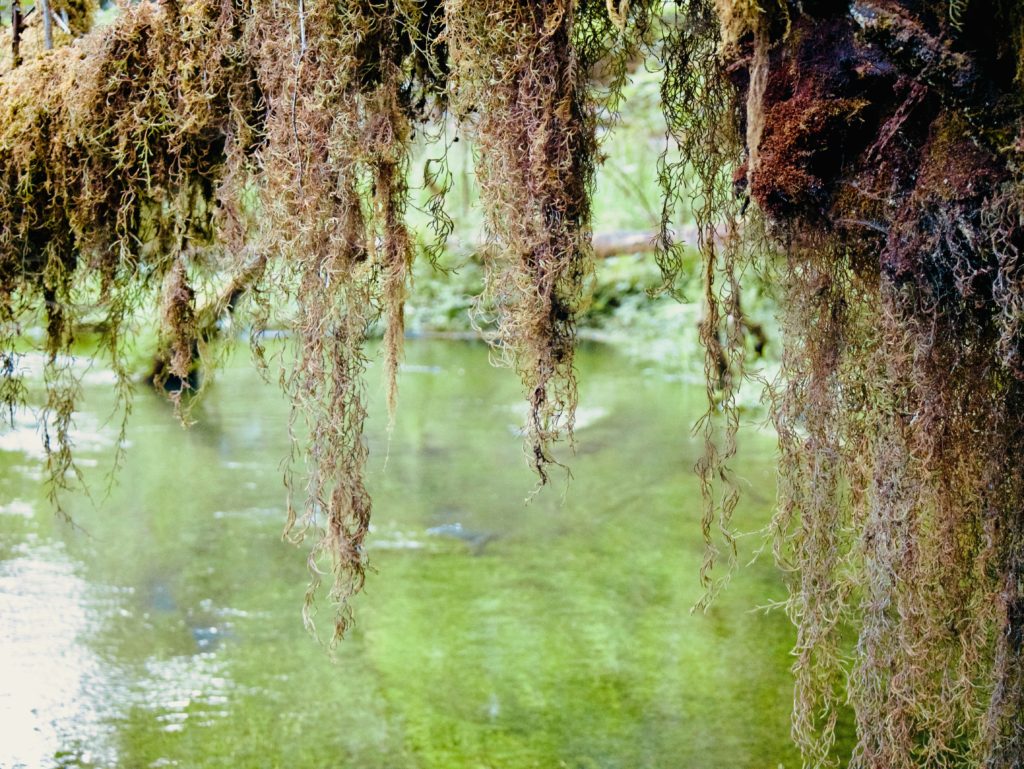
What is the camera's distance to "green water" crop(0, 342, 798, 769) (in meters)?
2.82

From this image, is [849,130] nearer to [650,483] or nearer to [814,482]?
[814,482]

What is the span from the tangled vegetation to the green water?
0.69 m

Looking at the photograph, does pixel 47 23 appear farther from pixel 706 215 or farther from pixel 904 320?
pixel 904 320

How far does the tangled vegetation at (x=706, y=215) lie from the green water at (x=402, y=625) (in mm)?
689

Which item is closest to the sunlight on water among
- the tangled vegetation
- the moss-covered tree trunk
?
the tangled vegetation

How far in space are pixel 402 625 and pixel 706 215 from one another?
251cm

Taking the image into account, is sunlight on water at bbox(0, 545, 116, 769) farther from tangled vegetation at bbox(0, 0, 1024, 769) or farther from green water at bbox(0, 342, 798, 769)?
tangled vegetation at bbox(0, 0, 1024, 769)

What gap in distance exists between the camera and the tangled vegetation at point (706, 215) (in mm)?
1271

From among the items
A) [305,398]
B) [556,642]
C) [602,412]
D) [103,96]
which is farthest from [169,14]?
[602,412]

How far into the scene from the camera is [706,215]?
1.62 meters

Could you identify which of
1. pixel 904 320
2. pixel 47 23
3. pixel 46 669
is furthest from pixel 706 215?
pixel 46 669

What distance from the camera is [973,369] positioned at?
134 centimetres

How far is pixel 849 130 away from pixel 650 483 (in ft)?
13.8

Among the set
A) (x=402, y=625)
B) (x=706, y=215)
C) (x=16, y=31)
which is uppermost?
(x=16, y=31)
